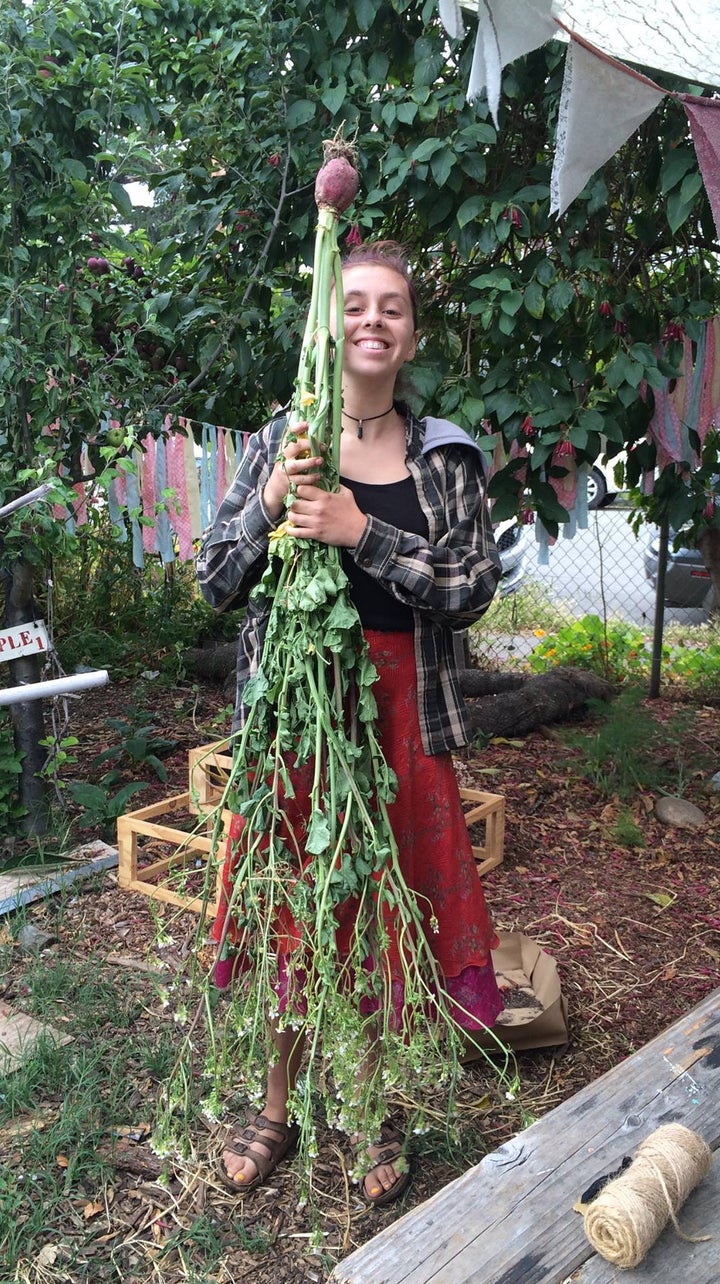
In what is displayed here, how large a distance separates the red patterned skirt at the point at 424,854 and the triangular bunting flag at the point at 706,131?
131 cm

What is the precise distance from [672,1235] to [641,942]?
1.92 meters

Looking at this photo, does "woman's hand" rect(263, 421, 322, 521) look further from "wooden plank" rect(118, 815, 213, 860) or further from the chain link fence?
the chain link fence

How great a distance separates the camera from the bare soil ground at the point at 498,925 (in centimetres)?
203

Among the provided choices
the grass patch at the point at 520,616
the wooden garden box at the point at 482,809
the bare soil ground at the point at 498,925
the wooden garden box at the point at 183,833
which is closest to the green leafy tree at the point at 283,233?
the wooden garden box at the point at 183,833

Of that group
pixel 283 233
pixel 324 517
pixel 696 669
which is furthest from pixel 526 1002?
pixel 696 669

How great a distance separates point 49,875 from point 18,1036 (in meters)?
0.93

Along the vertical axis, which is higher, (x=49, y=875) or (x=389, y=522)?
(x=389, y=522)

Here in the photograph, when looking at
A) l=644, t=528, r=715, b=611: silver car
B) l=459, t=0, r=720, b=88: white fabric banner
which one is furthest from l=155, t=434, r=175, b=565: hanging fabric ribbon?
l=644, t=528, r=715, b=611: silver car

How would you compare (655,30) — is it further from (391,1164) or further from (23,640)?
(391,1164)

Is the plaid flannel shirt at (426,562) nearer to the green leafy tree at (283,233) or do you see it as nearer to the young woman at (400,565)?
the young woman at (400,565)

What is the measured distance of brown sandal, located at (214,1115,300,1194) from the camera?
7.00ft

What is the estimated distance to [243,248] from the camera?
149 inches

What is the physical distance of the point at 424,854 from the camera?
2031 millimetres

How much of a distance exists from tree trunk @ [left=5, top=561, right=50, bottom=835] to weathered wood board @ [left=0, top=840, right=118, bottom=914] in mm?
234
